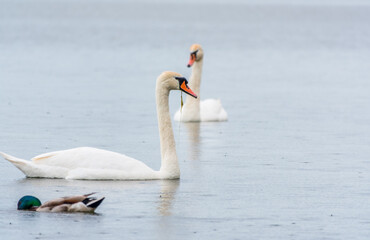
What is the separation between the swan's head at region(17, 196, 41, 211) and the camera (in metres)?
12.5

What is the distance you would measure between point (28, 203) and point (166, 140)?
9.76 feet

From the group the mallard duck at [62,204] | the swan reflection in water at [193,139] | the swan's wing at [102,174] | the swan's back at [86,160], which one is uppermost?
the swan reflection in water at [193,139]

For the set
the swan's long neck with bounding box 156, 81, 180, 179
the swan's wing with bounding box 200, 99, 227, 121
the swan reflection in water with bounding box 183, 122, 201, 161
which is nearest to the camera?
the swan's long neck with bounding box 156, 81, 180, 179

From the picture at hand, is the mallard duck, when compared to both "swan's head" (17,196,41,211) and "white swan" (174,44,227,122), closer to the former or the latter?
"swan's head" (17,196,41,211)

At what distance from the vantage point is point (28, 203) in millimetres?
12469

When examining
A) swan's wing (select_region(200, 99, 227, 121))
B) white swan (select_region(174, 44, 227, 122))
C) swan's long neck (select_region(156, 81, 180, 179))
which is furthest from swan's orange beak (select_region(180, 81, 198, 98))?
swan's wing (select_region(200, 99, 227, 121))

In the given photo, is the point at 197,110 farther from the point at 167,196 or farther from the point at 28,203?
the point at 28,203

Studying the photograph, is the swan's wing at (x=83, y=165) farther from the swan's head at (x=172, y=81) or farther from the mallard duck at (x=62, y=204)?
the mallard duck at (x=62, y=204)

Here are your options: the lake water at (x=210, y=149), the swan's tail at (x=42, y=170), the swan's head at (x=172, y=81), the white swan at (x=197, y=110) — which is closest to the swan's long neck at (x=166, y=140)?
the swan's head at (x=172, y=81)

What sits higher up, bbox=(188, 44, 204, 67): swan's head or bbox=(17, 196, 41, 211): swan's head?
bbox=(188, 44, 204, 67): swan's head

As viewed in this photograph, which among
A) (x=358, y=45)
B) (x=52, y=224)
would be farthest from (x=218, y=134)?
(x=358, y=45)

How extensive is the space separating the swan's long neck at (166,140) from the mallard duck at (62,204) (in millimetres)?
2378

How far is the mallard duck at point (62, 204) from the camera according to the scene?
40.7 feet

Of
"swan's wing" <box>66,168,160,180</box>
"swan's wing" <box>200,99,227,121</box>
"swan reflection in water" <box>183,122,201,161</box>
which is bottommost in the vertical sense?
"swan's wing" <box>66,168,160,180</box>
